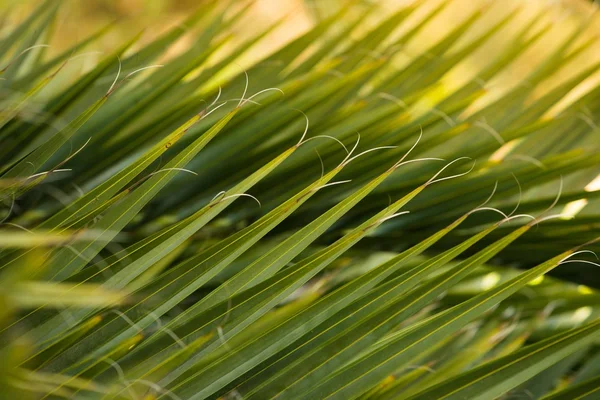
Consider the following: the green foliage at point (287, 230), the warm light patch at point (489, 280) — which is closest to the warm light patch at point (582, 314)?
the green foliage at point (287, 230)

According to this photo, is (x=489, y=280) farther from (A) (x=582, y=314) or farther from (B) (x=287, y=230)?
(B) (x=287, y=230)

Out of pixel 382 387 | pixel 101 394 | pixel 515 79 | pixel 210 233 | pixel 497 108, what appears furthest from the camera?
pixel 515 79

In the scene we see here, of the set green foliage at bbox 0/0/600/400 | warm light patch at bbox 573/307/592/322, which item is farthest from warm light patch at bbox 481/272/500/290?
warm light patch at bbox 573/307/592/322

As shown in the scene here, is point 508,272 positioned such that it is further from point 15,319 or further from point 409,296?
point 15,319

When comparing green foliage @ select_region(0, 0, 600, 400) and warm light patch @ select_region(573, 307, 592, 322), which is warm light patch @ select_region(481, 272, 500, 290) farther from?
→ warm light patch @ select_region(573, 307, 592, 322)

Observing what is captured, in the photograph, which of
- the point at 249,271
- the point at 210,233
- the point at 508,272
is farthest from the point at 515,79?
the point at 249,271

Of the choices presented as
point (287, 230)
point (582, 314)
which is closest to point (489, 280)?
point (582, 314)

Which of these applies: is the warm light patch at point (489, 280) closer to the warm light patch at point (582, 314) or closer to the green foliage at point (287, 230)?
the green foliage at point (287, 230)

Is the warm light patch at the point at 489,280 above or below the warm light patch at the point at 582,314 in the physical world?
above
